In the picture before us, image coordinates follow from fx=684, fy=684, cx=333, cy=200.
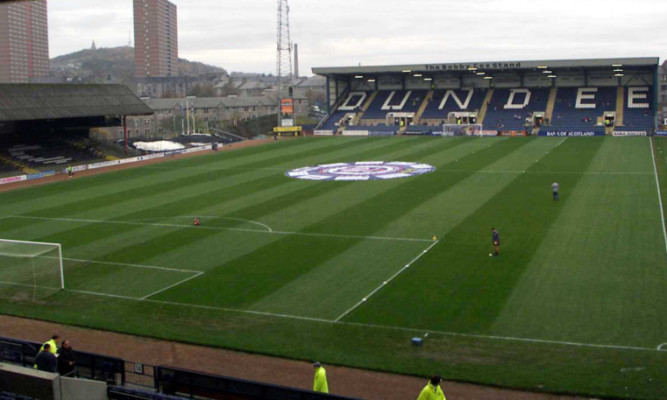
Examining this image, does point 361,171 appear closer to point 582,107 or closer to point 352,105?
point 582,107

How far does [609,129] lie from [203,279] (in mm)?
65519

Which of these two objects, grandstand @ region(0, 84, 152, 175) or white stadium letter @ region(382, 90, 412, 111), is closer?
grandstand @ region(0, 84, 152, 175)

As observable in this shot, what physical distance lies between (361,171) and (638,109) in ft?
148

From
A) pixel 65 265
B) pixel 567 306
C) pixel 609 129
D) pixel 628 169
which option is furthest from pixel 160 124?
pixel 567 306

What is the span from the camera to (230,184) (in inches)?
1922

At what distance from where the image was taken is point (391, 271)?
1006 inches

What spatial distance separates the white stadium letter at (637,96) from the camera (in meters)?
81.9

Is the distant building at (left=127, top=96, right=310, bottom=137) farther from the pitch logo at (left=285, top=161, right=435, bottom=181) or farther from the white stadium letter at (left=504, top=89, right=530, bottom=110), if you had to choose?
the pitch logo at (left=285, top=161, right=435, bottom=181)

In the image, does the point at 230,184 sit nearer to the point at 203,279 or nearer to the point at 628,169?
the point at 203,279

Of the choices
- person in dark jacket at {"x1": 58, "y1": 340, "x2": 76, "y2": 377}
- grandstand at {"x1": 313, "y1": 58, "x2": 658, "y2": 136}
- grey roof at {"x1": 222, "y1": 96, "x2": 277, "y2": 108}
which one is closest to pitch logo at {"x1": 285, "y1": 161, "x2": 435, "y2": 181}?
grandstand at {"x1": 313, "y1": 58, "x2": 658, "y2": 136}

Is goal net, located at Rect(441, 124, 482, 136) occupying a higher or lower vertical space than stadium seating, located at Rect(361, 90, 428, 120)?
lower

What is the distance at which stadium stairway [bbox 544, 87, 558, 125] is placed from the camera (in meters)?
84.9

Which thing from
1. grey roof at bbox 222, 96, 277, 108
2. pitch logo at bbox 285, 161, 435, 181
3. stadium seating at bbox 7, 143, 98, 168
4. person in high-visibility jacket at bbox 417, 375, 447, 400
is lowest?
person in high-visibility jacket at bbox 417, 375, 447, 400

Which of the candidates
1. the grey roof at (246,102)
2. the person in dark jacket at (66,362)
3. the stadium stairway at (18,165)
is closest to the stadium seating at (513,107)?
the grey roof at (246,102)
